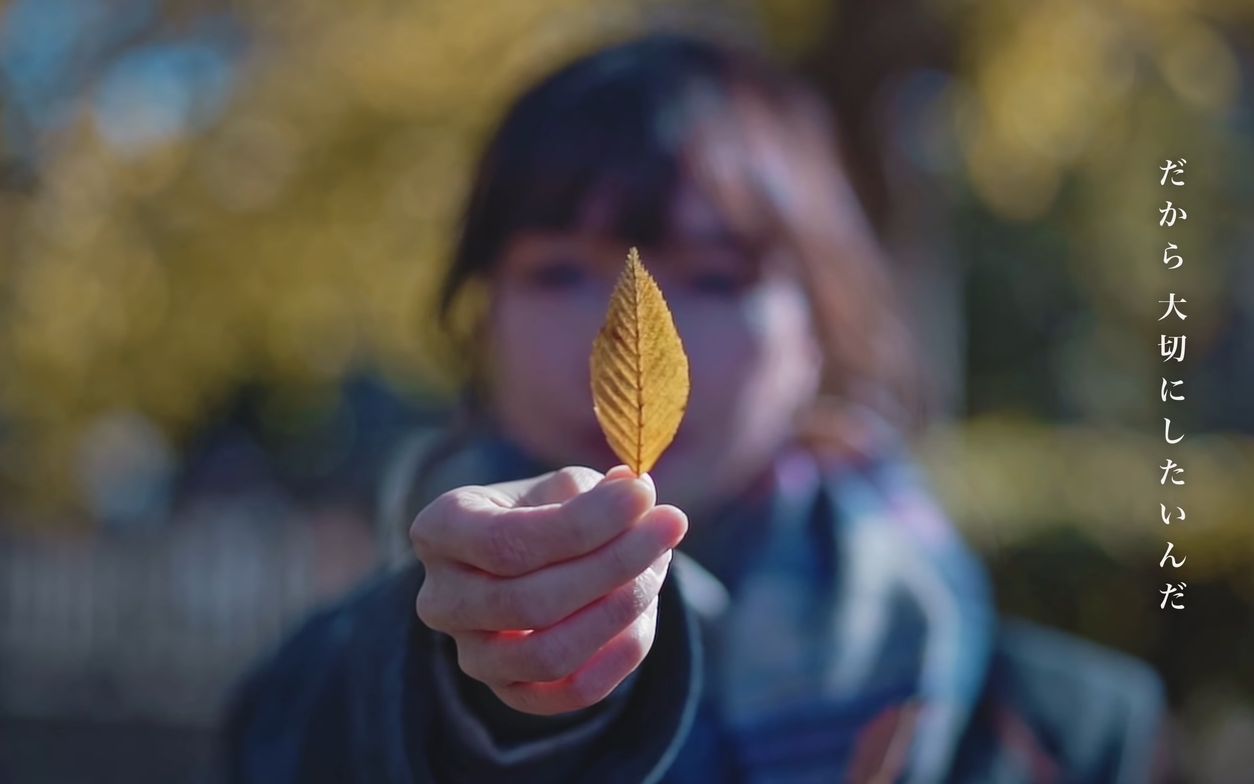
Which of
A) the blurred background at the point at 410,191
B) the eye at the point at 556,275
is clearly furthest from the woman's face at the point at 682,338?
the blurred background at the point at 410,191

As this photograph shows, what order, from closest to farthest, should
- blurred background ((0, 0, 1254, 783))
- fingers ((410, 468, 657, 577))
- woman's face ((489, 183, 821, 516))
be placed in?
fingers ((410, 468, 657, 577))
woman's face ((489, 183, 821, 516))
blurred background ((0, 0, 1254, 783))

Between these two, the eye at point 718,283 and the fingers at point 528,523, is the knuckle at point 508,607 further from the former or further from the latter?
the eye at point 718,283

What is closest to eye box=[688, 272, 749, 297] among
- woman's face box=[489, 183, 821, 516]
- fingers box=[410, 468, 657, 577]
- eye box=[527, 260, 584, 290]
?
woman's face box=[489, 183, 821, 516]

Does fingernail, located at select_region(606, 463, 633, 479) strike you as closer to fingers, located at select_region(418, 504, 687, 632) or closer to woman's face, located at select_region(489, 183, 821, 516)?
fingers, located at select_region(418, 504, 687, 632)

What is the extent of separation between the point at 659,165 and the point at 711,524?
39 centimetres

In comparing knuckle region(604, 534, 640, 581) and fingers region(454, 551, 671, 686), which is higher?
knuckle region(604, 534, 640, 581)

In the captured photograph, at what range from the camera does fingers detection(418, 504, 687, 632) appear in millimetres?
566

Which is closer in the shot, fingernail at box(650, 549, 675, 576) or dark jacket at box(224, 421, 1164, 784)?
fingernail at box(650, 549, 675, 576)

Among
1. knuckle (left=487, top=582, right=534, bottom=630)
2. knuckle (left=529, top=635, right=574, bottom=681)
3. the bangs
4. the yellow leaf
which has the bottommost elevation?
knuckle (left=529, top=635, right=574, bottom=681)

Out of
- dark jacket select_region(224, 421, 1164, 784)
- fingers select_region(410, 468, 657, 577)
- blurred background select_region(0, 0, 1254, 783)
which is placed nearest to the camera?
fingers select_region(410, 468, 657, 577)

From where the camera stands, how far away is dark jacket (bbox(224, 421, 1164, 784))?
2.72ft

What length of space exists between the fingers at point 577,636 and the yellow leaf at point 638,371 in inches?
2.3

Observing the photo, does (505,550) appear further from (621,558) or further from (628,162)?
(628,162)

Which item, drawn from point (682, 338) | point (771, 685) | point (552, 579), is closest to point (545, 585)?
point (552, 579)
